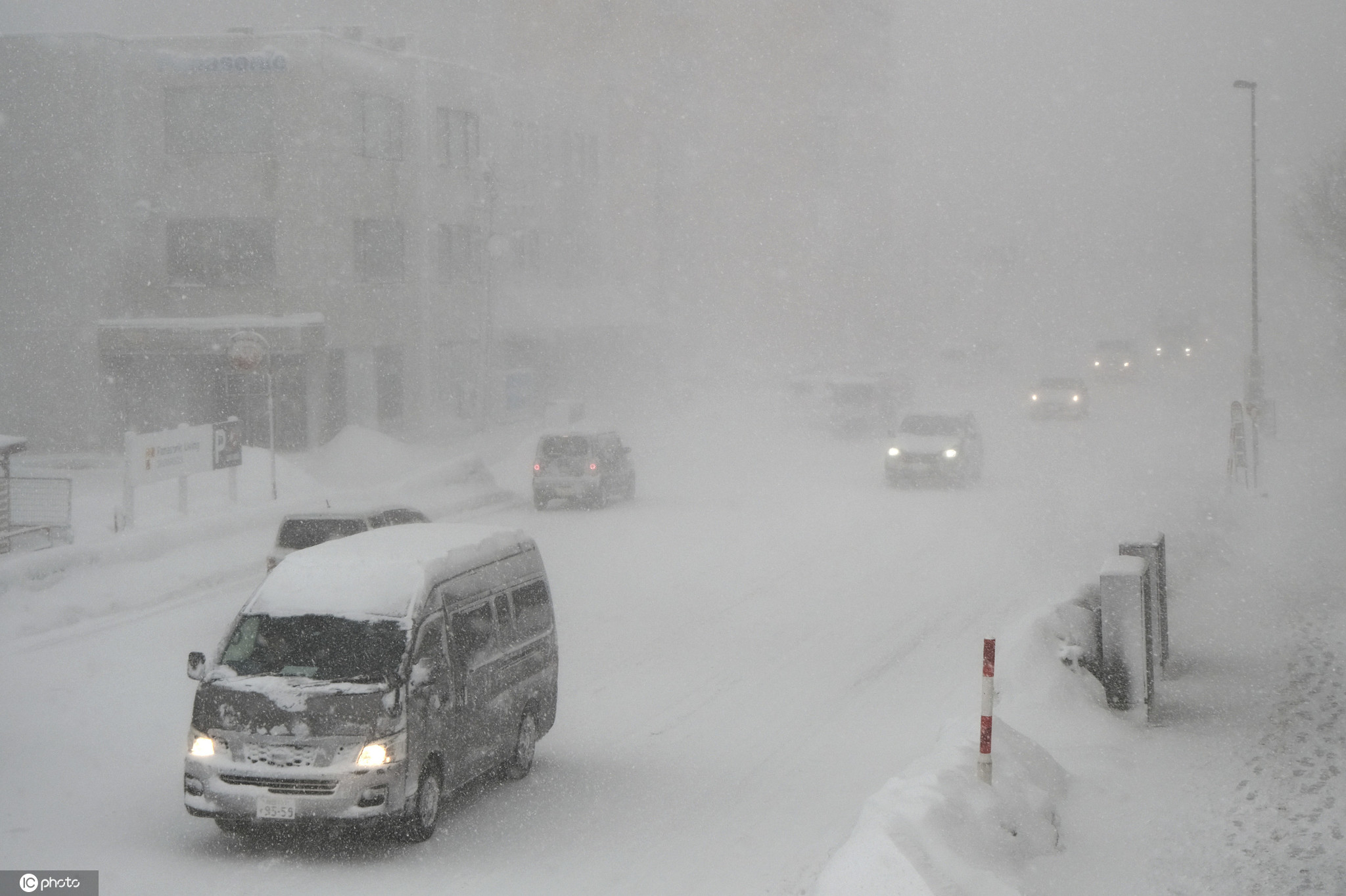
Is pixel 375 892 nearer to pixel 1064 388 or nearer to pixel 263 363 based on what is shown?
pixel 263 363

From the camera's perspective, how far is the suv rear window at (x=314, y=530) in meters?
16.8

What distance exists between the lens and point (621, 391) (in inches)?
2408

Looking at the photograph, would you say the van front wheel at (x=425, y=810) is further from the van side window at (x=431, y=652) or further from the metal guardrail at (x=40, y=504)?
the metal guardrail at (x=40, y=504)

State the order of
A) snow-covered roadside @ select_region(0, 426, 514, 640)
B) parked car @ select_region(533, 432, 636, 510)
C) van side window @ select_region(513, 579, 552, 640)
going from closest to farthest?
van side window @ select_region(513, 579, 552, 640) < snow-covered roadside @ select_region(0, 426, 514, 640) < parked car @ select_region(533, 432, 636, 510)

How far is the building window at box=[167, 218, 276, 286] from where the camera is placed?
39281 mm

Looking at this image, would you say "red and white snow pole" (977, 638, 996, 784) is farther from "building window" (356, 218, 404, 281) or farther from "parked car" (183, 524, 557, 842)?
"building window" (356, 218, 404, 281)

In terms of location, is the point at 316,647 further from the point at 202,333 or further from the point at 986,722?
the point at 202,333

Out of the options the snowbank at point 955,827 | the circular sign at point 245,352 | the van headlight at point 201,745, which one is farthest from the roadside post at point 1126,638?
the circular sign at point 245,352

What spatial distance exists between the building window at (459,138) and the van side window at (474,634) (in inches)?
1433

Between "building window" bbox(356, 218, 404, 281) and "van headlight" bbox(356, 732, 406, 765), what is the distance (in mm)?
33791

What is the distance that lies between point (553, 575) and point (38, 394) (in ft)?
82.3

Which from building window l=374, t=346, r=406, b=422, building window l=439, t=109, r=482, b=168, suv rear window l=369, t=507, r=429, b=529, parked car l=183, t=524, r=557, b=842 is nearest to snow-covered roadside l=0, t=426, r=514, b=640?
suv rear window l=369, t=507, r=429, b=529

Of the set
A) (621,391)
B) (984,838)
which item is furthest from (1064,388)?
(984,838)

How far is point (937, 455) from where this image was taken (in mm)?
31844
